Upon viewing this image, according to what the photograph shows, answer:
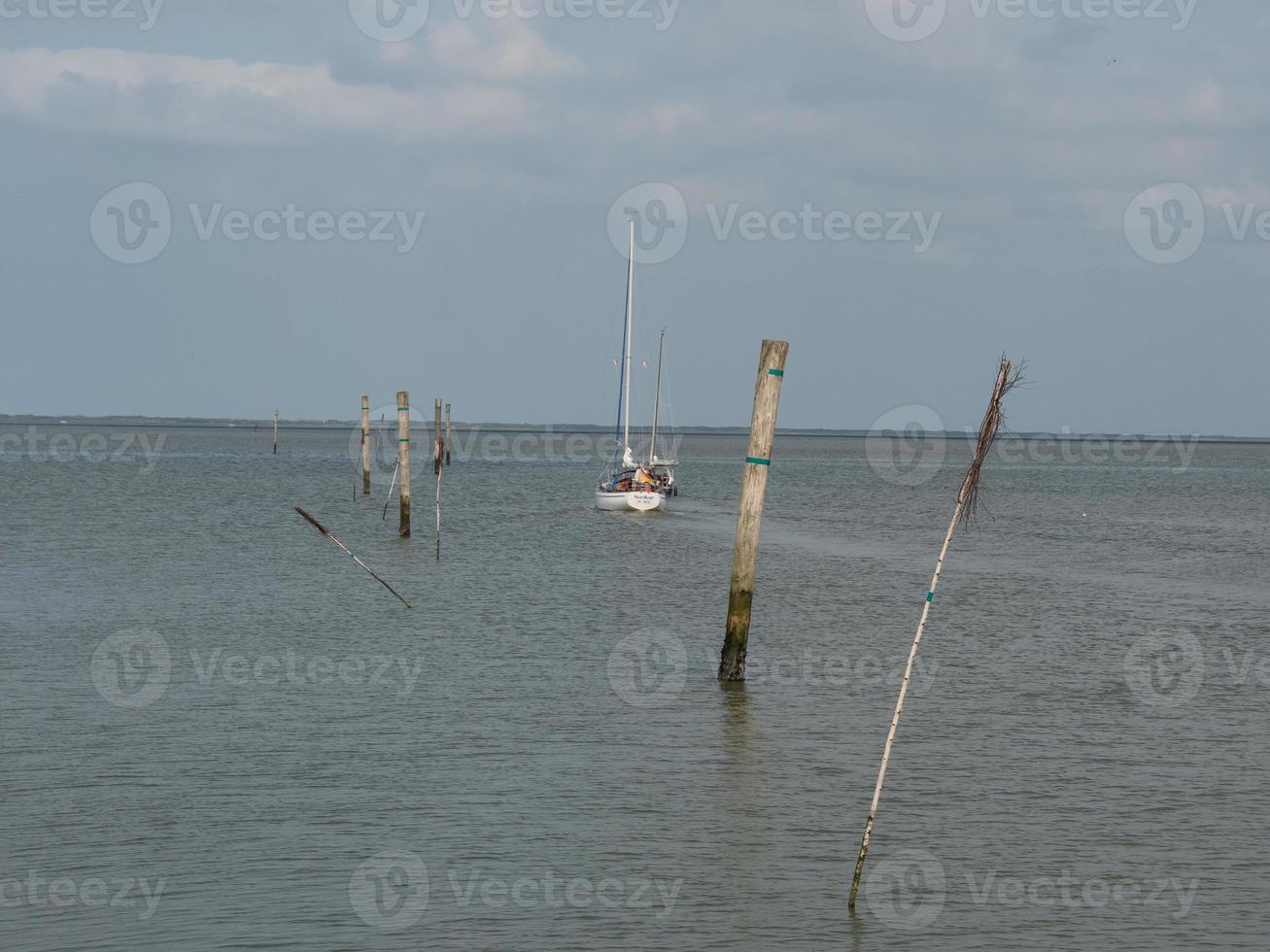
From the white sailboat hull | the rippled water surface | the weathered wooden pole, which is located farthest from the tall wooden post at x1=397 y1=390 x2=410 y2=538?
the weathered wooden pole

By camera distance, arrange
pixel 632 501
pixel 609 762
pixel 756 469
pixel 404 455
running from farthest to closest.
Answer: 1. pixel 632 501
2. pixel 404 455
3. pixel 756 469
4. pixel 609 762

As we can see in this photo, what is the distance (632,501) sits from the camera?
198 feet

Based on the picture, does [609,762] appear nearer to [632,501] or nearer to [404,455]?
[404,455]

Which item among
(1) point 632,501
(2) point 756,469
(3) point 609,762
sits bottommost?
(1) point 632,501

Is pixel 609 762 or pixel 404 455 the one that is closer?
pixel 609 762

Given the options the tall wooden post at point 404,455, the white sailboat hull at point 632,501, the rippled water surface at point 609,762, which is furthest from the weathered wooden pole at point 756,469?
the white sailboat hull at point 632,501

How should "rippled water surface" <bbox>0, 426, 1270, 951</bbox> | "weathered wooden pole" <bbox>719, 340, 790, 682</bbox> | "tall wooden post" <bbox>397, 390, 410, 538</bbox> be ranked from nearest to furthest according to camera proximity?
"rippled water surface" <bbox>0, 426, 1270, 951</bbox> → "weathered wooden pole" <bbox>719, 340, 790, 682</bbox> → "tall wooden post" <bbox>397, 390, 410, 538</bbox>

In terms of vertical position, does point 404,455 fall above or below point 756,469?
below

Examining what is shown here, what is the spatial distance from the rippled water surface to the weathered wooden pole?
1.46 m

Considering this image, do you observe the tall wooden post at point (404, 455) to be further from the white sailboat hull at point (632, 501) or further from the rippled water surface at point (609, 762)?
the white sailboat hull at point (632, 501)

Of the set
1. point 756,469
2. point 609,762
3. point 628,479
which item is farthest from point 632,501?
point 609,762

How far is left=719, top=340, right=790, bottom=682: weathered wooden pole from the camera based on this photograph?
16969 mm

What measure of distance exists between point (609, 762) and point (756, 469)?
13.7 ft

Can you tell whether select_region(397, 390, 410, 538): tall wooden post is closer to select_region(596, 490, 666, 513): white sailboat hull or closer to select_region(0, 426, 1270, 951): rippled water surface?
select_region(0, 426, 1270, 951): rippled water surface
